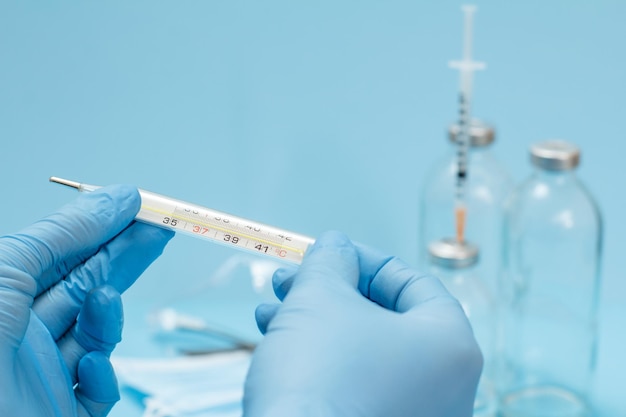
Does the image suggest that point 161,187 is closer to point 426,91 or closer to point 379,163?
point 379,163

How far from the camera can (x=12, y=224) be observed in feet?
6.78

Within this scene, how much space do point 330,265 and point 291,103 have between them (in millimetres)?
969

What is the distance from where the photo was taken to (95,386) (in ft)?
3.93

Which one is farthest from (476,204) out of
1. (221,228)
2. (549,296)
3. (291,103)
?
(221,228)

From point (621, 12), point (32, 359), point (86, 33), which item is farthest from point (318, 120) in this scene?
point (32, 359)

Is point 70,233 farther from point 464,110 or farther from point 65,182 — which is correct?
point 464,110

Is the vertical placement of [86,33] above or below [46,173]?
above

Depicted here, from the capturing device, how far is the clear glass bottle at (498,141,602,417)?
1.69 m

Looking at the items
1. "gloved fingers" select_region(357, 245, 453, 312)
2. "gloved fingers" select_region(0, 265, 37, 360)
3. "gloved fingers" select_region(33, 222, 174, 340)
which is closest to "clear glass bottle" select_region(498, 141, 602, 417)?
"gloved fingers" select_region(357, 245, 453, 312)

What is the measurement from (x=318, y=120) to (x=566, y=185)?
554 mm

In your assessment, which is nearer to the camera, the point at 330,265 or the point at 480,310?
the point at 330,265

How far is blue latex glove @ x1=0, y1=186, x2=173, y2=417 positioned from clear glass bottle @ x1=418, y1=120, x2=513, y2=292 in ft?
2.53

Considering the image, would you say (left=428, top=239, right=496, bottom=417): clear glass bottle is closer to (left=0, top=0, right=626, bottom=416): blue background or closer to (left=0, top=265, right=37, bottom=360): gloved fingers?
(left=0, top=0, right=626, bottom=416): blue background

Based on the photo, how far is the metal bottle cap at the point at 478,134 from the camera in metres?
1.69
